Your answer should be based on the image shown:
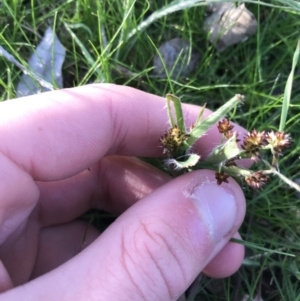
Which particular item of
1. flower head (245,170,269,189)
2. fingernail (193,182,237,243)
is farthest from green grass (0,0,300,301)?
flower head (245,170,269,189)

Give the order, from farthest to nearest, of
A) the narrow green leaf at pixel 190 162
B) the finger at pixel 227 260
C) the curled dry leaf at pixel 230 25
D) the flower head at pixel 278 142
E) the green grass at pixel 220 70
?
the curled dry leaf at pixel 230 25 → the green grass at pixel 220 70 → the finger at pixel 227 260 → the narrow green leaf at pixel 190 162 → the flower head at pixel 278 142

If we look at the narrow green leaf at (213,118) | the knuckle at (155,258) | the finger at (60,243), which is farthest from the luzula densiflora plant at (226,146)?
the finger at (60,243)

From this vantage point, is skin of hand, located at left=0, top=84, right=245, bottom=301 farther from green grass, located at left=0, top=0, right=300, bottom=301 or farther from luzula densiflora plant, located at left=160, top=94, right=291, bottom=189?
green grass, located at left=0, top=0, right=300, bottom=301

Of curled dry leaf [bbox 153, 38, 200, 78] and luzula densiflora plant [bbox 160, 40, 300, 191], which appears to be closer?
luzula densiflora plant [bbox 160, 40, 300, 191]

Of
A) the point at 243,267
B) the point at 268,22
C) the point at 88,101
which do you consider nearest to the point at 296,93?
the point at 268,22

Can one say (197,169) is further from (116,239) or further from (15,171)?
(15,171)

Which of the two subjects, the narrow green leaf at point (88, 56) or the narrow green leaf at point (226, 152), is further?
the narrow green leaf at point (88, 56)

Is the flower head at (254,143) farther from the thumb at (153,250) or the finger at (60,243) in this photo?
the finger at (60,243)
